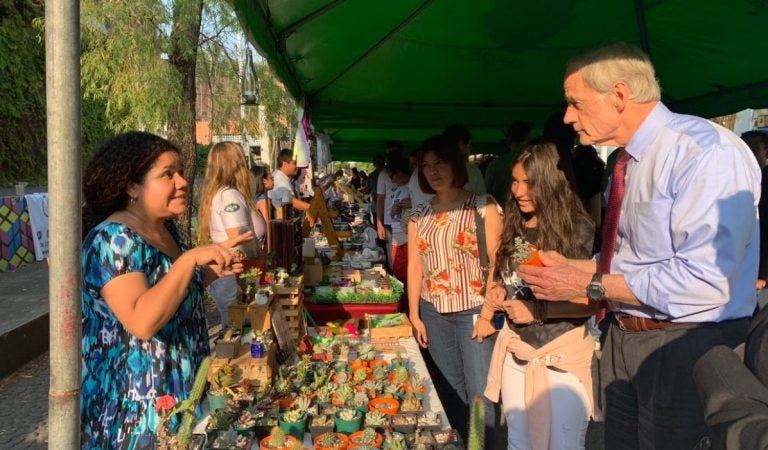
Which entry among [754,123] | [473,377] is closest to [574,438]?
[473,377]

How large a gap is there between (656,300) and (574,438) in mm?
954

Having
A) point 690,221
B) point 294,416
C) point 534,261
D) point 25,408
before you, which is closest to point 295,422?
point 294,416

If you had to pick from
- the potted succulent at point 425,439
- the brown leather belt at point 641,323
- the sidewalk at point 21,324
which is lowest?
the sidewalk at point 21,324

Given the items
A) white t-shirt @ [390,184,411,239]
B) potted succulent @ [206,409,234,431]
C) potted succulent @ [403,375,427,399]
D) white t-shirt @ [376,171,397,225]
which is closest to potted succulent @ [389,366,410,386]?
potted succulent @ [403,375,427,399]

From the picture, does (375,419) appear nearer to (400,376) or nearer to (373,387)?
(373,387)

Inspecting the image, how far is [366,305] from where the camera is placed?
158 inches

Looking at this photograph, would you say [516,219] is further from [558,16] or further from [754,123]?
[754,123]

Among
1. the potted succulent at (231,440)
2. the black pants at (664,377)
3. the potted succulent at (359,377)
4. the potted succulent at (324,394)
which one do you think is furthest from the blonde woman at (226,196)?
the black pants at (664,377)

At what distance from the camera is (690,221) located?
1.50 meters

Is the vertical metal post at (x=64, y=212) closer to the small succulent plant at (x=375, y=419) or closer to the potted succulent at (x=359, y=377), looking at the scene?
the small succulent plant at (x=375, y=419)

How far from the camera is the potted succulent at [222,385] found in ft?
6.77

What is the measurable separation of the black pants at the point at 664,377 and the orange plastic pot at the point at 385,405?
Result: 0.82 meters

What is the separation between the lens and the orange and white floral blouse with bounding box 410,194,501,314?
2.80 meters

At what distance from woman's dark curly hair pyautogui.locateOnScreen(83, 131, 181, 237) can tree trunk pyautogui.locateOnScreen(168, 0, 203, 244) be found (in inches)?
193
